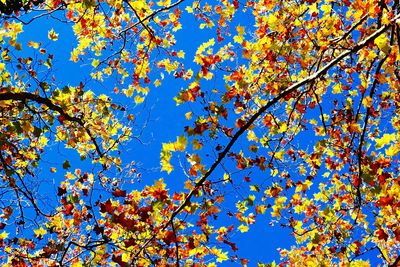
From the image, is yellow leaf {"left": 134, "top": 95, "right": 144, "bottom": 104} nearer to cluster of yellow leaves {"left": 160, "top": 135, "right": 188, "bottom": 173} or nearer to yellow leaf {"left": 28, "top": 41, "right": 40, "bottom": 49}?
yellow leaf {"left": 28, "top": 41, "right": 40, "bottom": 49}

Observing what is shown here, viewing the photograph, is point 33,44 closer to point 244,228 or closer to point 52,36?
point 52,36

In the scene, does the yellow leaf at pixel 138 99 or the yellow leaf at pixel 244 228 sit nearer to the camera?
the yellow leaf at pixel 244 228

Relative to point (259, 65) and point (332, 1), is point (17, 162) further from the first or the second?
point (332, 1)

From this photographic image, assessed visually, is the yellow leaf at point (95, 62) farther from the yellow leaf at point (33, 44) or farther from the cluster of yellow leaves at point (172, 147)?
the cluster of yellow leaves at point (172, 147)

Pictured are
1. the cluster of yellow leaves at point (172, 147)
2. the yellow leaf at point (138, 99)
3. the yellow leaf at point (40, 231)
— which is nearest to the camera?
the cluster of yellow leaves at point (172, 147)

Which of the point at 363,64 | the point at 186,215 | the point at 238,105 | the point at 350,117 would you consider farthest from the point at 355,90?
the point at 186,215

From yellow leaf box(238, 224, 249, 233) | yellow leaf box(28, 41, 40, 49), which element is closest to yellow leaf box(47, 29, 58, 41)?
yellow leaf box(28, 41, 40, 49)

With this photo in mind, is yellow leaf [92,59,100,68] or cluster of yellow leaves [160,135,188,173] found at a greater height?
yellow leaf [92,59,100,68]

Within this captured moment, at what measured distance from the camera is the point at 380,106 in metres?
6.70

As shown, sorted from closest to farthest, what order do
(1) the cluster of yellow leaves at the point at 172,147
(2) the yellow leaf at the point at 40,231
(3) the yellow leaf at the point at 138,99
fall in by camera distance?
(1) the cluster of yellow leaves at the point at 172,147, (2) the yellow leaf at the point at 40,231, (3) the yellow leaf at the point at 138,99

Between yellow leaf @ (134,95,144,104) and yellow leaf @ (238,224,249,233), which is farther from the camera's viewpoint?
yellow leaf @ (134,95,144,104)

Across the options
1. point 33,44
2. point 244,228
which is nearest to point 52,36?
point 33,44

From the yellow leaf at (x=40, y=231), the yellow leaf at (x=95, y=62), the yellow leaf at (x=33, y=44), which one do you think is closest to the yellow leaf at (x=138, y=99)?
the yellow leaf at (x=95, y=62)

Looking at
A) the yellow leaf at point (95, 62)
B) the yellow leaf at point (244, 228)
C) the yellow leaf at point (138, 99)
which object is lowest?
the yellow leaf at point (244, 228)
